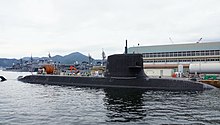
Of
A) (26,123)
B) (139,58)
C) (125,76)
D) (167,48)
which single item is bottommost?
(26,123)

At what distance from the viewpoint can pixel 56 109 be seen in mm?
22469

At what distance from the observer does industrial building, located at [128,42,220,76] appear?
66.1 meters

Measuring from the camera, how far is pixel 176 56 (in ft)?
232

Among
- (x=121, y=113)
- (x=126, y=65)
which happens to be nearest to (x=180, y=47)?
(x=126, y=65)

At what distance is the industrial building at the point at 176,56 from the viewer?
6606 cm

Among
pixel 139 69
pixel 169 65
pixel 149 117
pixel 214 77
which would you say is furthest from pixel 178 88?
pixel 169 65

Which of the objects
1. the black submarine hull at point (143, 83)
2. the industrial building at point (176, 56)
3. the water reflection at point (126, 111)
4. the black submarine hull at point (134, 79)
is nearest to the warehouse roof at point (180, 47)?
the industrial building at point (176, 56)

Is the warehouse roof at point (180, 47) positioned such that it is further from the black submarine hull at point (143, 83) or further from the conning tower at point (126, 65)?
the conning tower at point (126, 65)

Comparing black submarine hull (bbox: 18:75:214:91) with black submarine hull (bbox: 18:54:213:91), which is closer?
black submarine hull (bbox: 18:75:214:91)

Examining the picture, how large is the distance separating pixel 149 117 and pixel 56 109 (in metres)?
8.04

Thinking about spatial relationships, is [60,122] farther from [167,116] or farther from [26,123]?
[167,116]

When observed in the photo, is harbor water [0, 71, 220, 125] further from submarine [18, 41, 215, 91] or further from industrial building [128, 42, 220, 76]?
industrial building [128, 42, 220, 76]

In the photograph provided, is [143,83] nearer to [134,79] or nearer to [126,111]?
[134,79]

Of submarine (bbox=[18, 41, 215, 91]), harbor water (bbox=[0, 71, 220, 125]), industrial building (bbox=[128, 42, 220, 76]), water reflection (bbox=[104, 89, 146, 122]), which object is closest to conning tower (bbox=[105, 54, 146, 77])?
submarine (bbox=[18, 41, 215, 91])
